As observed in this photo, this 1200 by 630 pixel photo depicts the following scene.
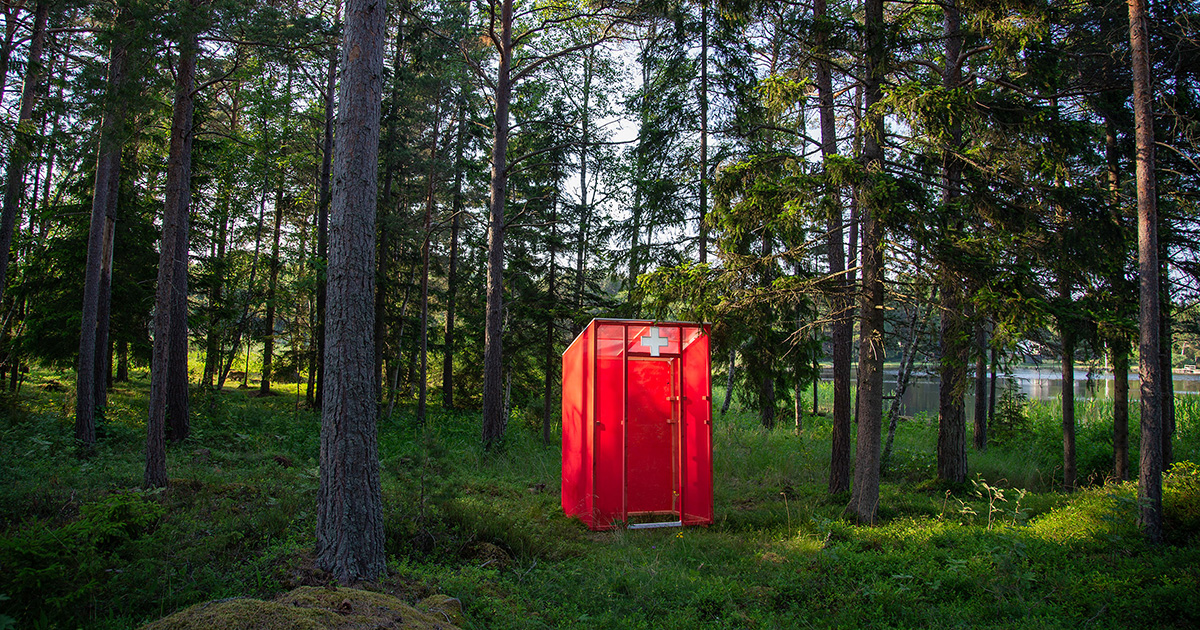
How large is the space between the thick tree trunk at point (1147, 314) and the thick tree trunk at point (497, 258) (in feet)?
30.6

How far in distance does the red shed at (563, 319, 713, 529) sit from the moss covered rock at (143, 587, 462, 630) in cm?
415

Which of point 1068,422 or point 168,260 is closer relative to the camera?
point 168,260

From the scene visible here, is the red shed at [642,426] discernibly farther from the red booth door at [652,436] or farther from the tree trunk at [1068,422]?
the tree trunk at [1068,422]

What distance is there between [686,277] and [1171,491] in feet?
19.6

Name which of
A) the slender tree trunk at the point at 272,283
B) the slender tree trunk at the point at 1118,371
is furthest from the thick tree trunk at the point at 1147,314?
the slender tree trunk at the point at 272,283

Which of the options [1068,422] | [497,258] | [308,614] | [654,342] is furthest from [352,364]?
[1068,422]

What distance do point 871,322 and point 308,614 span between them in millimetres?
5930

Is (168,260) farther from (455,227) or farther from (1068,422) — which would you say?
(1068,422)

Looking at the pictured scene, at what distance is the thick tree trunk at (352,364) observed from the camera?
4.27 m

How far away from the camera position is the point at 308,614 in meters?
2.42

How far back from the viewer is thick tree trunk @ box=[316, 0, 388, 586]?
4.27 m

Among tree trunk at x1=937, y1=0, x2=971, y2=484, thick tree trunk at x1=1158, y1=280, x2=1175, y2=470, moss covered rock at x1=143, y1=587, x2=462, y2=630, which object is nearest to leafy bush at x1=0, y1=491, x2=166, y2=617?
moss covered rock at x1=143, y1=587, x2=462, y2=630

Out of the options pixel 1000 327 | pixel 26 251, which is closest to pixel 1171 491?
pixel 1000 327

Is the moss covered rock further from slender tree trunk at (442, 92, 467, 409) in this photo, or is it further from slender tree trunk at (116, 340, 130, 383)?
slender tree trunk at (116, 340, 130, 383)
